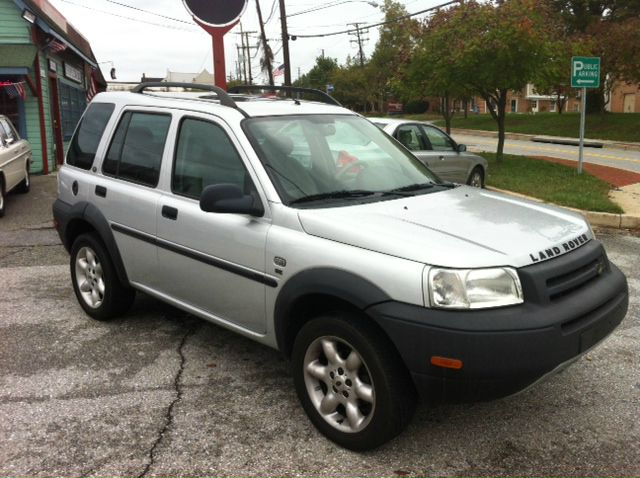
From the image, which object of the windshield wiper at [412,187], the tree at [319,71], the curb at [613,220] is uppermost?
the tree at [319,71]

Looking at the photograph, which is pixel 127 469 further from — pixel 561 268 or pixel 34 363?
pixel 561 268

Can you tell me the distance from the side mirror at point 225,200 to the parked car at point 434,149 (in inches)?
261

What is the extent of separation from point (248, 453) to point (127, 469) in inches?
23.0

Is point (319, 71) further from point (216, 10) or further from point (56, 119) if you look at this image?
point (216, 10)

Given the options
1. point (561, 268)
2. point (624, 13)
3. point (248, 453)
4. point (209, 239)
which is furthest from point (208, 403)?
point (624, 13)

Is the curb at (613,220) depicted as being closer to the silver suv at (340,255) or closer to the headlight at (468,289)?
the silver suv at (340,255)

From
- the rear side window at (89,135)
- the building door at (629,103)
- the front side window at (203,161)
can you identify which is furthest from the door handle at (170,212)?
the building door at (629,103)

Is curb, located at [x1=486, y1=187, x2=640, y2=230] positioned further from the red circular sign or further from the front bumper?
the front bumper

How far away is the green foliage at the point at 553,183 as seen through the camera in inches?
385

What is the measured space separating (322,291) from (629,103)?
2143 inches

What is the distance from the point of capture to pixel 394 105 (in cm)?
7106

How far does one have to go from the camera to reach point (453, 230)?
9.96ft

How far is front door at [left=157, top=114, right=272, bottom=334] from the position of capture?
136 inches

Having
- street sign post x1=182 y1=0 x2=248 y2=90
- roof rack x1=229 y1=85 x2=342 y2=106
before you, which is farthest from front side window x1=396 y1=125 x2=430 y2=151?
roof rack x1=229 y1=85 x2=342 y2=106
